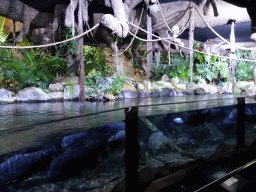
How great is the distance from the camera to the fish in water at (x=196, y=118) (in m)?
3.92

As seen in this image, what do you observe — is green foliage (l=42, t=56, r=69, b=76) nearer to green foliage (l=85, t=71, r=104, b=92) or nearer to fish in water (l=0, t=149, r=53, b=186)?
green foliage (l=85, t=71, r=104, b=92)

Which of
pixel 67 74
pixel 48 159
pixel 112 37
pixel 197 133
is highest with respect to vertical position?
pixel 112 37

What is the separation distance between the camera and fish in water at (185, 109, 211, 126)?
3.92 metres

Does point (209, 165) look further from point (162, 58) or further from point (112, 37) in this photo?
point (162, 58)

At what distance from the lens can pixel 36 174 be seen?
1.86 metres

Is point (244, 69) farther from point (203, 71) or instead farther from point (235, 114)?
point (235, 114)

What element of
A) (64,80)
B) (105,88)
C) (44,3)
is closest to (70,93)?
(64,80)

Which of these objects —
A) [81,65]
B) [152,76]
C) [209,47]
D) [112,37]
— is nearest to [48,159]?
[81,65]

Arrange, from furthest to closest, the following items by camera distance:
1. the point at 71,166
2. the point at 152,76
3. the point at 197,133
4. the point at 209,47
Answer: the point at 209,47 → the point at 152,76 → the point at 197,133 → the point at 71,166

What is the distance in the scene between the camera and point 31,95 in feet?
18.4

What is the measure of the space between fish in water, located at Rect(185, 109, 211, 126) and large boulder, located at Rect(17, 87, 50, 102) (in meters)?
4.25

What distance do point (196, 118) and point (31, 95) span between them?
4729mm

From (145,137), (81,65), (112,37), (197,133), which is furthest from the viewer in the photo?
(112,37)

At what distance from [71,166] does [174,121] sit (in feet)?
9.16
